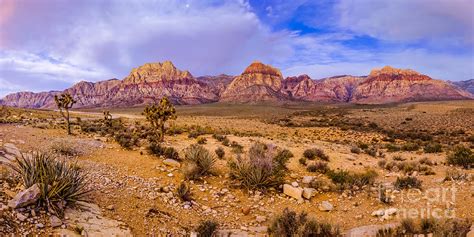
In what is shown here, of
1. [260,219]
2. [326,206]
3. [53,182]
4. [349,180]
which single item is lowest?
[260,219]

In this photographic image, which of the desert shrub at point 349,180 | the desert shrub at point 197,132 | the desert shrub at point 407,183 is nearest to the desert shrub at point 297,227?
the desert shrub at point 349,180

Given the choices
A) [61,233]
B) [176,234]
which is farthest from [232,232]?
[61,233]

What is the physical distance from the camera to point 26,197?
19.4 feet

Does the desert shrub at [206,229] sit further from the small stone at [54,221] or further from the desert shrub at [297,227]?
Answer: the small stone at [54,221]

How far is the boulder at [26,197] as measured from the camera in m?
5.78

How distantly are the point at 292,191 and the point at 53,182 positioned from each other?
6567mm

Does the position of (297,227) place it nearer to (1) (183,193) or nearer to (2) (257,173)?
(2) (257,173)

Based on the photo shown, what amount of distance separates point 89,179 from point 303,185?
689 centimetres

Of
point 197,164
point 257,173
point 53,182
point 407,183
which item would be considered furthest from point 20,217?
point 407,183

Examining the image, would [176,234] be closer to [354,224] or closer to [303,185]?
[354,224]

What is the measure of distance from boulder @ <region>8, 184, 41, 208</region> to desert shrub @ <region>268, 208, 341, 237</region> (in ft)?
16.4

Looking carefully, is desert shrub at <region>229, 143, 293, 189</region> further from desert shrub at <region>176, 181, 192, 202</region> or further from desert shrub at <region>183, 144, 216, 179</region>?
desert shrub at <region>176, 181, 192, 202</region>

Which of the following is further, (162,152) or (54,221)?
(162,152)

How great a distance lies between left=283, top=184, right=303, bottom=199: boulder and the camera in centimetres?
948
